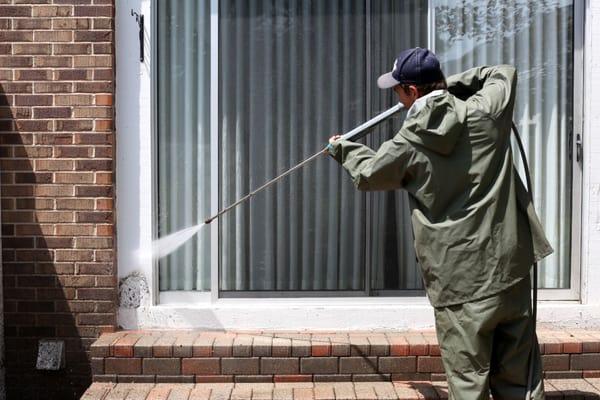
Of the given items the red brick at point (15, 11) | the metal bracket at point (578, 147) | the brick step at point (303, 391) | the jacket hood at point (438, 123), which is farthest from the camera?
the metal bracket at point (578, 147)

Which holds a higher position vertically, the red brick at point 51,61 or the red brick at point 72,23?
the red brick at point 72,23

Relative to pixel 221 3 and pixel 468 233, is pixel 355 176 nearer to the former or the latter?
pixel 468 233

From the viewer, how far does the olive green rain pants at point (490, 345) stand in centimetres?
376

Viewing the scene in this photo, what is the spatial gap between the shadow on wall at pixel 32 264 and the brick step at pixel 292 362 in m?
0.37

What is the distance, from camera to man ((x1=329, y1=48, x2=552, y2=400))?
3.75m

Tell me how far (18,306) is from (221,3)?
2.36m

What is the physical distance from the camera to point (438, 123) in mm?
3715

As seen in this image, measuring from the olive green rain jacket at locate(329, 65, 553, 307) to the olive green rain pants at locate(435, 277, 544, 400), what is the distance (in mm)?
69

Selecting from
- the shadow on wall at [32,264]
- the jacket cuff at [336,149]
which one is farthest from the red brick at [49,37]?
the jacket cuff at [336,149]

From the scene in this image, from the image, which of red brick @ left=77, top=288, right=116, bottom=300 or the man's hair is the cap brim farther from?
red brick @ left=77, top=288, right=116, bottom=300

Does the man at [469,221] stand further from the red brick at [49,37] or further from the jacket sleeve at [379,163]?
the red brick at [49,37]

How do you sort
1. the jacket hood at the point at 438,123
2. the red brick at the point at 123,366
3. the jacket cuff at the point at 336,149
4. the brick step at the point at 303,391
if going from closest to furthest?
the jacket hood at the point at 438,123 → the jacket cuff at the point at 336,149 → the brick step at the point at 303,391 → the red brick at the point at 123,366

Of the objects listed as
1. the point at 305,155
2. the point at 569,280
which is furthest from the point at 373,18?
the point at 569,280

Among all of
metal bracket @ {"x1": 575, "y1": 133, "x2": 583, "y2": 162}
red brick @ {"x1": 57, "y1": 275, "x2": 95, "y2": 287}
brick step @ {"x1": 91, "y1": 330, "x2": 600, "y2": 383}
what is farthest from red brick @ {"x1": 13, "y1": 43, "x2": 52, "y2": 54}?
metal bracket @ {"x1": 575, "y1": 133, "x2": 583, "y2": 162}
